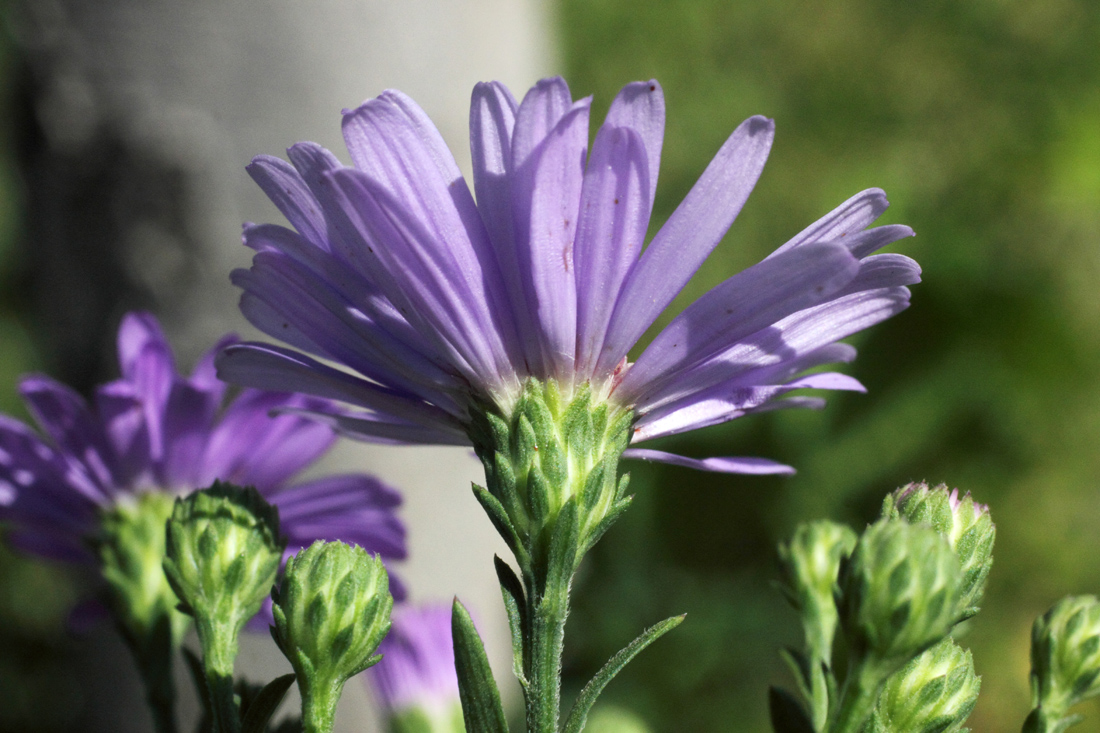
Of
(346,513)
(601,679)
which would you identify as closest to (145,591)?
(346,513)

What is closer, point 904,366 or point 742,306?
point 742,306

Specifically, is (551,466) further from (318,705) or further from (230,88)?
(230,88)

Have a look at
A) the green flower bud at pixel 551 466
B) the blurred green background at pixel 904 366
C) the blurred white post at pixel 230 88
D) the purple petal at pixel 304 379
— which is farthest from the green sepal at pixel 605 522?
the blurred green background at pixel 904 366

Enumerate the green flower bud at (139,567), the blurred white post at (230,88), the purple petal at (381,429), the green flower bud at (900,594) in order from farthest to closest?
the blurred white post at (230,88) < the green flower bud at (139,567) < the purple petal at (381,429) < the green flower bud at (900,594)

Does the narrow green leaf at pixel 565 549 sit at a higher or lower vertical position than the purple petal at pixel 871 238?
lower

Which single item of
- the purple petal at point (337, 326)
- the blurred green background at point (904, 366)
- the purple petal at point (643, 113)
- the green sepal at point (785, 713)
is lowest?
the green sepal at point (785, 713)

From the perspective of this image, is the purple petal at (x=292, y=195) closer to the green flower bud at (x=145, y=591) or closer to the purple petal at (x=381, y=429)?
the purple petal at (x=381, y=429)

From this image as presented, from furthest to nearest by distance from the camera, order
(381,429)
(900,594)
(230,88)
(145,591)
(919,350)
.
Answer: (919,350), (230,88), (145,591), (381,429), (900,594)

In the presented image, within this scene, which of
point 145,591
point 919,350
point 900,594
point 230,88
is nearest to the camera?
point 900,594
